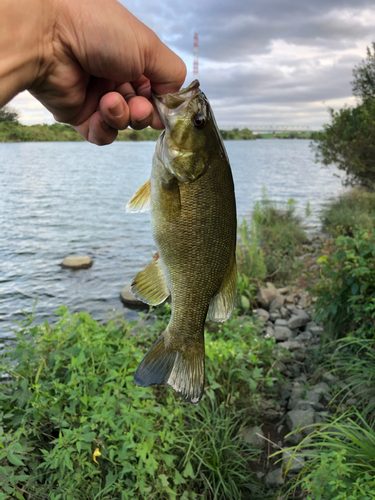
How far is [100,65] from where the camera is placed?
1.89 meters

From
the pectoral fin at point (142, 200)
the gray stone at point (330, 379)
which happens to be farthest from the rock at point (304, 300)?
the pectoral fin at point (142, 200)

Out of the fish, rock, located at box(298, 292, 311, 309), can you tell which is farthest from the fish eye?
rock, located at box(298, 292, 311, 309)

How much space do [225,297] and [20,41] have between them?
4.62 feet

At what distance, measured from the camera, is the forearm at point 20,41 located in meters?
1.48

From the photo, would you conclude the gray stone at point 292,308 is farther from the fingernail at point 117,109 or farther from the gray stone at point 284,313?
the fingernail at point 117,109

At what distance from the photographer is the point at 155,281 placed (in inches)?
66.0

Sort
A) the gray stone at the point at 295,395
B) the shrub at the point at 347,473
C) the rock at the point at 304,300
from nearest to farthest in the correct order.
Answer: the shrub at the point at 347,473 → the gray stone at the point at 295,395 → the rock at the point at 304,300

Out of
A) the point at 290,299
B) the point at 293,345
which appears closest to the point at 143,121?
the point at 293,345

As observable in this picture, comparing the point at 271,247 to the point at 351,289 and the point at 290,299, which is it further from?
the point at 351,289

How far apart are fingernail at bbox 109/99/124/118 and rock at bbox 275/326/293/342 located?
4.80 m

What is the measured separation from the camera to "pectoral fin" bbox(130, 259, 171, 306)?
164 centimetres

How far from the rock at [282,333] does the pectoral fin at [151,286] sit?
4.63m

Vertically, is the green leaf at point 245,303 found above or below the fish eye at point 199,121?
below

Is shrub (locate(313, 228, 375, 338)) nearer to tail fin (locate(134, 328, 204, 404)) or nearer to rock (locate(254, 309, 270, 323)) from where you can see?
rock (locate(254, 309, 270, 323))
